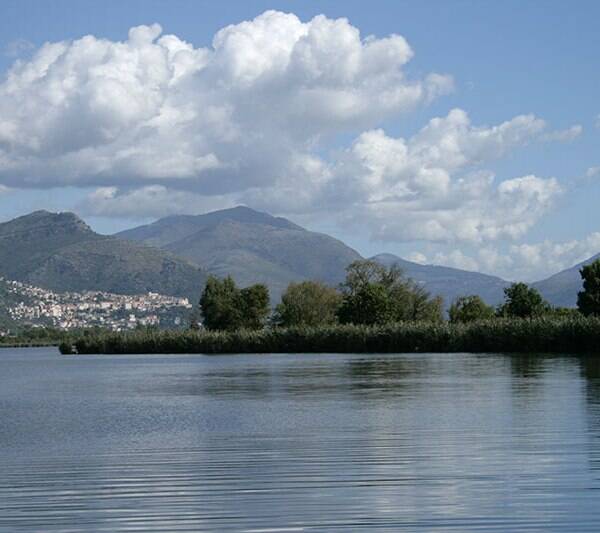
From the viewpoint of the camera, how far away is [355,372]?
53688 mm

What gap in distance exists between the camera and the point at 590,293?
105 m

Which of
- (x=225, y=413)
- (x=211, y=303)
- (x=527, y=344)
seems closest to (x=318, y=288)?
(x=211, y=303)

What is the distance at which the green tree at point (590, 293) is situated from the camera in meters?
103

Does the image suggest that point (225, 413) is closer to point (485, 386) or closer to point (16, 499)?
point (485, 386)

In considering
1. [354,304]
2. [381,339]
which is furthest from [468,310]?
[381,339]

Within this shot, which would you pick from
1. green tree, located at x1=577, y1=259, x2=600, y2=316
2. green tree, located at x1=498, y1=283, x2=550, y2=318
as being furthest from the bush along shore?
green tree, located at x1=498, y1=283, x2=550, y2=318

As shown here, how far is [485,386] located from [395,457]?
65.1 ft

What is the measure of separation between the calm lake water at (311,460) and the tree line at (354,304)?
7193 cm

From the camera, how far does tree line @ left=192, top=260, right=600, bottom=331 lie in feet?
368

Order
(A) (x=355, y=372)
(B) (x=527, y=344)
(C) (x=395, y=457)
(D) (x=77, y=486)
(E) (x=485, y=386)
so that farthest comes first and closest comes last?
(B) (x=527, y=344) < (A) (x=355, y=372) < (E) (x=485, y=386) < (C) (x=395, y=457) < (D) (x=77, y=486)

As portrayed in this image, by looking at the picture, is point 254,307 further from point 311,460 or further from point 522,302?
point 311,460

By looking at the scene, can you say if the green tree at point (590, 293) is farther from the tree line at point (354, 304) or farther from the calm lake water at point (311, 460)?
the calm lake water at point (311, 460)

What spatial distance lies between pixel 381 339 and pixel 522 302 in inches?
1458

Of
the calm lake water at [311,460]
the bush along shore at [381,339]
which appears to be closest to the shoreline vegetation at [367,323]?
the bush along shore at [381,339]
